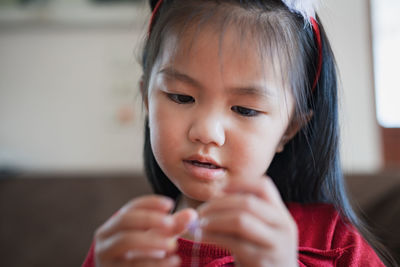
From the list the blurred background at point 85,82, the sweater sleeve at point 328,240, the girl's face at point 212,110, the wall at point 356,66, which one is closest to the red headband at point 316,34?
the girl's face at point 212,110

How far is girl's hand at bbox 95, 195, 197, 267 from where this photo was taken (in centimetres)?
41

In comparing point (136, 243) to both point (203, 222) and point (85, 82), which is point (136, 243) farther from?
point (85, 82)

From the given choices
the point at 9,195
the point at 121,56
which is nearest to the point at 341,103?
the point at 9,195

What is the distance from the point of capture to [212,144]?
21.4 inches

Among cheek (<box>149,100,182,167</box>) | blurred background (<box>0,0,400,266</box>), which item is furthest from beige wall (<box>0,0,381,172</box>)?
cheek (<box>149,100,182,167</box>)

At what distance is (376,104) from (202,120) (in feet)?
5.06

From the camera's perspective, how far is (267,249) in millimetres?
413

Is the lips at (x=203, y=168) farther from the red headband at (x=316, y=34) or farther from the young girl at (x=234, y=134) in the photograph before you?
the red headband at (x=316, y=34)

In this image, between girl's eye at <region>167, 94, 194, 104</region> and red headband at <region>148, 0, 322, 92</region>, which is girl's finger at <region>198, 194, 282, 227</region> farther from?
red headband at <region>148, 0, 322, 92</region>

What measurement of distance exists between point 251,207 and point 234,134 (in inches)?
Result: 6.7

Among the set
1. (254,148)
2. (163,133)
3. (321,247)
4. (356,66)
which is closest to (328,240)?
(321,247)

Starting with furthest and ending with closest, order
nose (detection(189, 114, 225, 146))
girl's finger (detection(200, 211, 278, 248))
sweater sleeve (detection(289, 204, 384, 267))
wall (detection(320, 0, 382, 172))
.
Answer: wall (detection(320, 0, 382, 172)) → sweater sleeve (detection(289, 204, 384, 267)) → nose (detection(189, 114, 225, 146)) → girl's finger (detection(200, 211, 278, 248))

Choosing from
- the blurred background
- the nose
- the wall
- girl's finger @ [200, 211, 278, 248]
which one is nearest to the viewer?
girl's finger @ [200, 211, 278, 248]

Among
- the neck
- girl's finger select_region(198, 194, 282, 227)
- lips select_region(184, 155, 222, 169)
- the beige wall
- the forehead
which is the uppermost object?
the forehead
